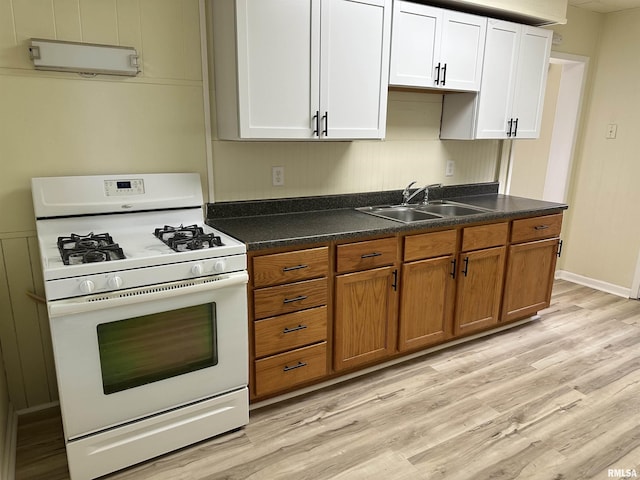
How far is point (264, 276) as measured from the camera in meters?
2.02

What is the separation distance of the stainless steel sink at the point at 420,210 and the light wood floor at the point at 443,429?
90 centimetres

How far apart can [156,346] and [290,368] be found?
703 millimetres

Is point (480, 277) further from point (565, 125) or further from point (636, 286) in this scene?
point (565, 125)

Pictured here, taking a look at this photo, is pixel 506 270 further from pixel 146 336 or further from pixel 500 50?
pixel 146 336

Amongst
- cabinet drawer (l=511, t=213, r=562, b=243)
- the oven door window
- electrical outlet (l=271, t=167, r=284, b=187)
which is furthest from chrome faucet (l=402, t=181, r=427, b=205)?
the oven door window

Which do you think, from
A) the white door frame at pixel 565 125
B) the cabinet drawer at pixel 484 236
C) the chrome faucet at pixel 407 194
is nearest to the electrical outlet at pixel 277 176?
the chrome faucet at pixel 407 194

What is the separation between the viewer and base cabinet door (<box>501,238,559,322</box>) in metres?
2.97

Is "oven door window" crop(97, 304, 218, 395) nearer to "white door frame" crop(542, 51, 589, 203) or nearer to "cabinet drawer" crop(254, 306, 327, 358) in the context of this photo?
"cabinet drawer" crop(254, 306, 327, 358)

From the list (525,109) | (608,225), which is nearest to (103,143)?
(525,109)

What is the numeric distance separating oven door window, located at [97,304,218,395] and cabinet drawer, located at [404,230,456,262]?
115 cm

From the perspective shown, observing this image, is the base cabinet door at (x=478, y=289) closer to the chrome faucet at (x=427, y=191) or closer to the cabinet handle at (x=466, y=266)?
the cabinet handle at (x=466, y=266)

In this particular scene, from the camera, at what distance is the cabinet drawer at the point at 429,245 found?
2457 mm

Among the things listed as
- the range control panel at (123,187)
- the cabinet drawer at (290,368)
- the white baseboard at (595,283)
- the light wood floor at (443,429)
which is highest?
the range control panel at (123,187)

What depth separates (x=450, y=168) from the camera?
3295 mm
